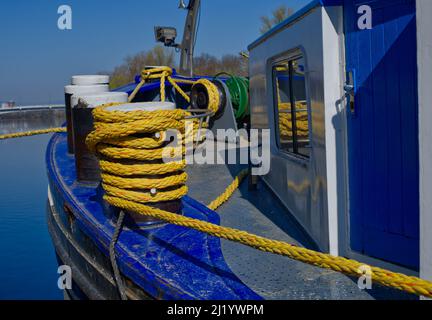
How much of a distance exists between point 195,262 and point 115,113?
0.94 meters

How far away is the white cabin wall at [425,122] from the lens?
2.35 meters

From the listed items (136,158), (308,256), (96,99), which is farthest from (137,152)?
(96,99)

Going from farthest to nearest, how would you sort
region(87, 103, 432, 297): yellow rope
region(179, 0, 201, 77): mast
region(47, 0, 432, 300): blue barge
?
region(179, 0, 201, 77): mast → region(87, 103, 432, 297): yellow rope → region(47, 0, 432, 300): blue barge

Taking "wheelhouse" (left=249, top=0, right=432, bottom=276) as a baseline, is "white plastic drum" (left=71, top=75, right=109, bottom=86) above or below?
above

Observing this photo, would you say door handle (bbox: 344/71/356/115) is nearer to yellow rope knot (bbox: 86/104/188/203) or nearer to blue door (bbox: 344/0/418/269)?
blue door (bbox: 344/0/418/269)

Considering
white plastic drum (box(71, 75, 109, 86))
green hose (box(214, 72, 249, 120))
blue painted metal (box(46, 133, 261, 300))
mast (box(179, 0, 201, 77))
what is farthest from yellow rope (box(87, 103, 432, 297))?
mast (box(179, 0, 201, 77))

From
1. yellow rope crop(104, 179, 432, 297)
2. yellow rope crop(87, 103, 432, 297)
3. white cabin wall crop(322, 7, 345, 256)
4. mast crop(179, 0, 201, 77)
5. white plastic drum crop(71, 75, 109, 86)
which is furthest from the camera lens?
mast crop(179, 0, 201, 77)

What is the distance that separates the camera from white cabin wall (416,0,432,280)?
7.70 ft

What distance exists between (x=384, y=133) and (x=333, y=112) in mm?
484

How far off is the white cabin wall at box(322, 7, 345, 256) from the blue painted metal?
87 centimetres

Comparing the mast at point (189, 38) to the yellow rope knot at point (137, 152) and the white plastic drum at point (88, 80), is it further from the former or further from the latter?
the yellow rope knot at point (137, 152)

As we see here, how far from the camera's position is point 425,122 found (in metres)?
2.39

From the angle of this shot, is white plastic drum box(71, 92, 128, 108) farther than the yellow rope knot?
Yes

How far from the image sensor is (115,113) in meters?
2.89
